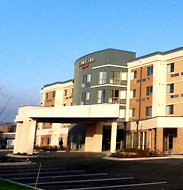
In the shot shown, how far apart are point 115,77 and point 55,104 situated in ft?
80.8

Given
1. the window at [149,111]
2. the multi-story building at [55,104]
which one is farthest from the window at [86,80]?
the multi-story building at [55,104]

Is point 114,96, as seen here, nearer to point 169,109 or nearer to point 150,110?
point 150,110

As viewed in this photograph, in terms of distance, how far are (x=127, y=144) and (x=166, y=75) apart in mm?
11734

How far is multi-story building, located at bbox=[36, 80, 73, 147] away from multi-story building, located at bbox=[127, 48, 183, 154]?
67.4ft

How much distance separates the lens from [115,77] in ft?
155

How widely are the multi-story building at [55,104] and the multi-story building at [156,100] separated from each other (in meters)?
20.5

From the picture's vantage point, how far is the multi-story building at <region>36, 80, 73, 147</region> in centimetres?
6418

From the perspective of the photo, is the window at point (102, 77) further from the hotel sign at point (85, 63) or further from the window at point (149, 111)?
the window at point (149, 111)

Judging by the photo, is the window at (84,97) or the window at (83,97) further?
the window at (83,97)

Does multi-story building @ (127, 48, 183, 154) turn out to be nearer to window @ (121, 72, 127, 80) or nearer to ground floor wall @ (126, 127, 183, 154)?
ground floor wall @ (126, 127, 183, 154)

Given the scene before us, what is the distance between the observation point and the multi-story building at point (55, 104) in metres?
64.2

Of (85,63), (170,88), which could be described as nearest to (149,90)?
(170,88)

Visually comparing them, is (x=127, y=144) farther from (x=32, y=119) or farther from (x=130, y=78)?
(x=32, y=119)

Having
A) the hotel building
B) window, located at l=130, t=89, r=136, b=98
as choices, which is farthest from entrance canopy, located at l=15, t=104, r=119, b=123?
window, located at l=130, t=89, r=136, b=98
